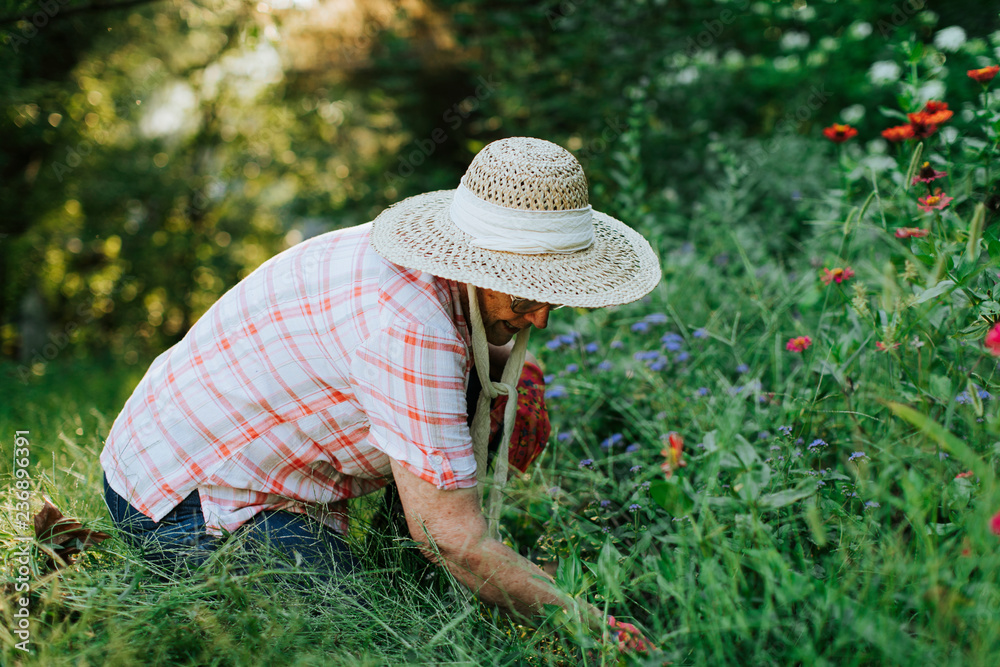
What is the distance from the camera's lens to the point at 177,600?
140 cm

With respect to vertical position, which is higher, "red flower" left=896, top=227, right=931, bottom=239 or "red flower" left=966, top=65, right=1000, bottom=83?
"red flower" left=966, top=65, right=1000, bottom=83

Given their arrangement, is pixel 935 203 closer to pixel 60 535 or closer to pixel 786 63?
pixel 60 535

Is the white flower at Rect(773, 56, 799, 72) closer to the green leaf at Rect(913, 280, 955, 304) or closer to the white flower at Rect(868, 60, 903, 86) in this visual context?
the white flower at Rect(868, 60, 903, 86)

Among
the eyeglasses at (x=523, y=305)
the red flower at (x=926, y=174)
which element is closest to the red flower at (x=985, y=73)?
the red flower at (x=926, y=174)

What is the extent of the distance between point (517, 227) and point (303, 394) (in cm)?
61

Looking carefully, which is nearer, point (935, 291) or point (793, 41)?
point (935, 291)

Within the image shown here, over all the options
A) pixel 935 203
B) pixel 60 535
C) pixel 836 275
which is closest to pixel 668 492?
pixel 836 275

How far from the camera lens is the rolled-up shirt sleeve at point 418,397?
141cm

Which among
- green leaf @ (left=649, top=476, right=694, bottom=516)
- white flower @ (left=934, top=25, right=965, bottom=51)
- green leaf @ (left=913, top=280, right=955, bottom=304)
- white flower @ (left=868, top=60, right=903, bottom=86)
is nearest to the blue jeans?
green leaf @ (left=649, top=476, right=694, bottom=516)

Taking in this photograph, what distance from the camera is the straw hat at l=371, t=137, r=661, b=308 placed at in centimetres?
140

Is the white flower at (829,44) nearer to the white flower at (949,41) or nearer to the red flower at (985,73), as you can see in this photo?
the white flower at (949,41)

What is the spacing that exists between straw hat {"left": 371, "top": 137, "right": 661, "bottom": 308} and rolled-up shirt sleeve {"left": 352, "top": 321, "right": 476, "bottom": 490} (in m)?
0.16

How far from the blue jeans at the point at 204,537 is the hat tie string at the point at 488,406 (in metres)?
0.38

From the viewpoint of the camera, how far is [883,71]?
404 cm
